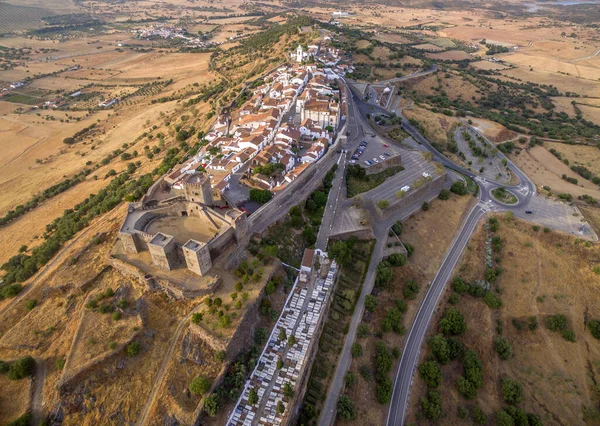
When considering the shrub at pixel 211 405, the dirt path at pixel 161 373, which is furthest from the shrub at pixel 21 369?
the shrub at pixel 211 405

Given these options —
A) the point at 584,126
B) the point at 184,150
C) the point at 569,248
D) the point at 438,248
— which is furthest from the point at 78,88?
the point at 584,126

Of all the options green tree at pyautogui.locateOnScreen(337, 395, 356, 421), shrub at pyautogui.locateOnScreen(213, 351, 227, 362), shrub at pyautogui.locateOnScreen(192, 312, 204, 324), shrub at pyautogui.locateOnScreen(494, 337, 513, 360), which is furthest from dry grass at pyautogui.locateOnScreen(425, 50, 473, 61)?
shrub at pyautogui.locateOnScreen(213, 351, 227, 362)

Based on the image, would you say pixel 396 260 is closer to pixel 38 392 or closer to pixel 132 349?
pixel 132 349

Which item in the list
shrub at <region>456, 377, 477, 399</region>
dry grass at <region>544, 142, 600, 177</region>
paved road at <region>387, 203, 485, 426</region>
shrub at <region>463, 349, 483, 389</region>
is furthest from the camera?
dry grass at <region>544, 142, 600, 177</region>

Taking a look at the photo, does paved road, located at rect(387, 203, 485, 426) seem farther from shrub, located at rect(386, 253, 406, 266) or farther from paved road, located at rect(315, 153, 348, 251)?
paved road, located at rect(315, 153, 348, 251)

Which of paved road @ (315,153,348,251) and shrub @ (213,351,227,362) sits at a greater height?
paved road @ (315,153,348,251)
